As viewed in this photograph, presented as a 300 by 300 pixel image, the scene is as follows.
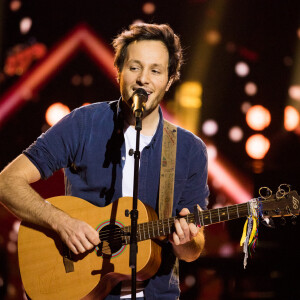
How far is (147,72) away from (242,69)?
338 centimetres

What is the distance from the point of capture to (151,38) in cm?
304

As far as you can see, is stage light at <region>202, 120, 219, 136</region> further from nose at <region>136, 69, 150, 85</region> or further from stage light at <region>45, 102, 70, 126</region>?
nose at <region>136, 69, 150, 85</region>

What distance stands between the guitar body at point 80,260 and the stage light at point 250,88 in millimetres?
3834

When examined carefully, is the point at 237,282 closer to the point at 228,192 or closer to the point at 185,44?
the point at 228,192

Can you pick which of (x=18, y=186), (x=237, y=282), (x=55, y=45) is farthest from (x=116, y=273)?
(x=55, y=45)

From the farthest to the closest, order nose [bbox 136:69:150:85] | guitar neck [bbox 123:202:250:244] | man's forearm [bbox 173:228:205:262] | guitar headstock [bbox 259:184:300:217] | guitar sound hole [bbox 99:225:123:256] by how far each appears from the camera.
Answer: nose [bbox 136:69:150:85], man's forearm [bbox 173:228:205:262], guitar sound hole [bbox 99:225:123:256], guitar neck [bbox 123:202:250:244], guitar headstock [bbox 259:184:300:217]

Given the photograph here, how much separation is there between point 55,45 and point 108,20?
0.86 m

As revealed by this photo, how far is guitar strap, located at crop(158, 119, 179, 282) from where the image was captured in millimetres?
2748

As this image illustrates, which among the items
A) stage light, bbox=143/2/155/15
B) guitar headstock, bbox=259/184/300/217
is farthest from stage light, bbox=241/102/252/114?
guitar headstock, bbox=259/184/300/217

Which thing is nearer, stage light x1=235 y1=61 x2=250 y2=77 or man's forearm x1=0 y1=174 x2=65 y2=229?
man's forearm x1=0 y1=174 x2=65 y2=229

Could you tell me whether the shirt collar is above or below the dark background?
below

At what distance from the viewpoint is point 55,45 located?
5.79m

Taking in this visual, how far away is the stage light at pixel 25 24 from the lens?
5.70m

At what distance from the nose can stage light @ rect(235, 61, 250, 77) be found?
Answer: 3359 millimetres
